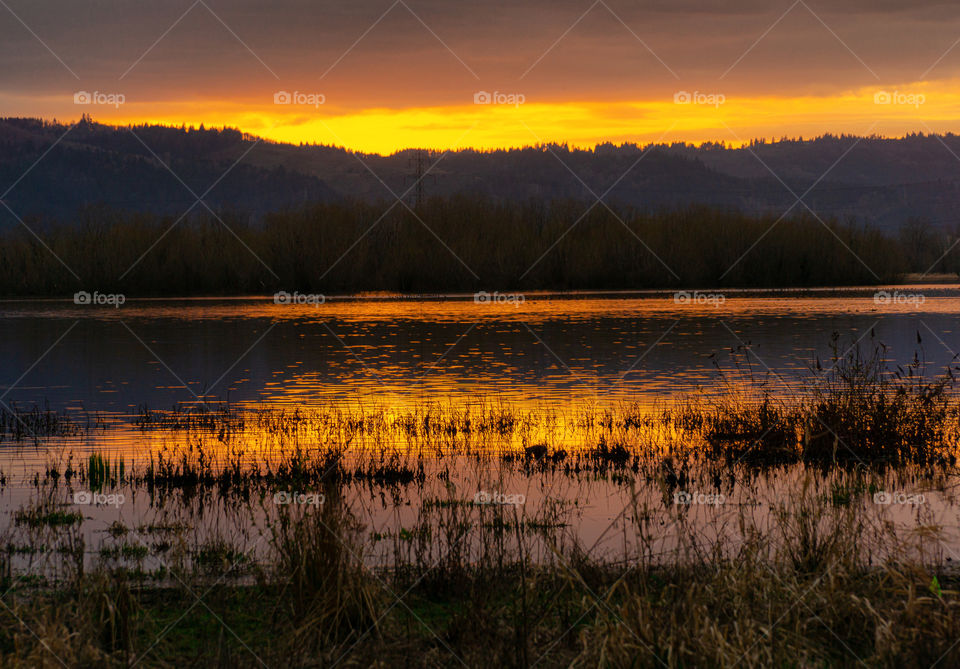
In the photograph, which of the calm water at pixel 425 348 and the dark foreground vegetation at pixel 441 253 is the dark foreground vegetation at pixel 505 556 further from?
the dark foreground vegetation at pixel 441 253

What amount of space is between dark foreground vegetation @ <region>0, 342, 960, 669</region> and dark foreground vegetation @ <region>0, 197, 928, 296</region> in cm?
4972

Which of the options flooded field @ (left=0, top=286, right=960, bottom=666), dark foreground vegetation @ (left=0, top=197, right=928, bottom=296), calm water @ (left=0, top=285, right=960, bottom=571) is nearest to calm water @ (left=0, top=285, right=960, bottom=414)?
calm water @ (left=0, top=285, right=960, bottom=571)

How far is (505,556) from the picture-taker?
8.08 metres

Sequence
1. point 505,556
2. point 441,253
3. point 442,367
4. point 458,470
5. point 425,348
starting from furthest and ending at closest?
1. point 441,253
2. point 425,348
3. point 442,367
4. point 458,470
5. point 505,556

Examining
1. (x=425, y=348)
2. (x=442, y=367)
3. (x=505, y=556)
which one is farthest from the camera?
(x=425, y=348)

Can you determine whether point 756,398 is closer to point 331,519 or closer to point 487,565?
point 487,565

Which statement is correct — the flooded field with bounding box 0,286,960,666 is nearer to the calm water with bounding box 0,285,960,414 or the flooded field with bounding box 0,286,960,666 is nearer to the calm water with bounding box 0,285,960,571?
the calm water with bounding box 0,285,960,571

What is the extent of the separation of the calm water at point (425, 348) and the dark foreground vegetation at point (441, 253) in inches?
377

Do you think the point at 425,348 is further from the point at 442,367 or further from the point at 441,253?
the point at 441,253

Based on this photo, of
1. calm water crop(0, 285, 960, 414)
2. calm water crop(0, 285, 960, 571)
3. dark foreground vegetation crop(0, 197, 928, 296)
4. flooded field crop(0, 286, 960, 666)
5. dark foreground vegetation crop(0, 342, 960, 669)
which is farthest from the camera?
dark foreground vegetation crop(0, 197, 928, 296)

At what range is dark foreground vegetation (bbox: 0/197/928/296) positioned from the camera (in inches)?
2466

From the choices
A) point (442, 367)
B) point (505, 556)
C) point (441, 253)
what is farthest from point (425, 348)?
Answer: point (441, 253)

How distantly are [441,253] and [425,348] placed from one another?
3531cm

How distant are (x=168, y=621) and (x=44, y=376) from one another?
1900 cm
